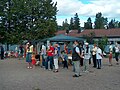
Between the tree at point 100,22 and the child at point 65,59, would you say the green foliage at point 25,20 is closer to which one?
the child at point 65,59

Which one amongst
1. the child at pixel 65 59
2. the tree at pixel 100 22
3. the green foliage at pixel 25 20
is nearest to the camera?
the child at pixel 65 59

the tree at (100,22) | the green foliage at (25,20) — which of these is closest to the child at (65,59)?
the green foliage at (25,20)

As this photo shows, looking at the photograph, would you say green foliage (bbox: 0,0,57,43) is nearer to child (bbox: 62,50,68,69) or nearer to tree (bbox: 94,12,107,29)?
child (bbox: 62,50,68,69)

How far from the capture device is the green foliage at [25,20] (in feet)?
155

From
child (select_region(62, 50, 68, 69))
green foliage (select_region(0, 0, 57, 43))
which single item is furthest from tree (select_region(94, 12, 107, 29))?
child (select_region(62, 50, 68, 69))

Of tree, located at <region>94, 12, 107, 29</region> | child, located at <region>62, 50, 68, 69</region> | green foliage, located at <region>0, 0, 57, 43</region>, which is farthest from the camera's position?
tree, located at <region>94, 12, 107, 29</region>

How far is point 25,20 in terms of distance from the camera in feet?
161

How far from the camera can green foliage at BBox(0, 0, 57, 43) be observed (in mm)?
47375

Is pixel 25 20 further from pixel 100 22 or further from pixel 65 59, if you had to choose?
pixel 100 22

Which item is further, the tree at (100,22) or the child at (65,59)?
the tree at (100,22)

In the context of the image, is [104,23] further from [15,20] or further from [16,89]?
[16,89]

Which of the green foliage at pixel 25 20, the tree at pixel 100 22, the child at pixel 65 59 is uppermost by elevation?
the tree at pixel 100 22

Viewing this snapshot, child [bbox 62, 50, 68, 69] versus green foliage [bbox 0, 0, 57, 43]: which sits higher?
green foliage [bbox 0, 0, 57, 43]

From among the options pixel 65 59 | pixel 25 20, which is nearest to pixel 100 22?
pixel 25 20
